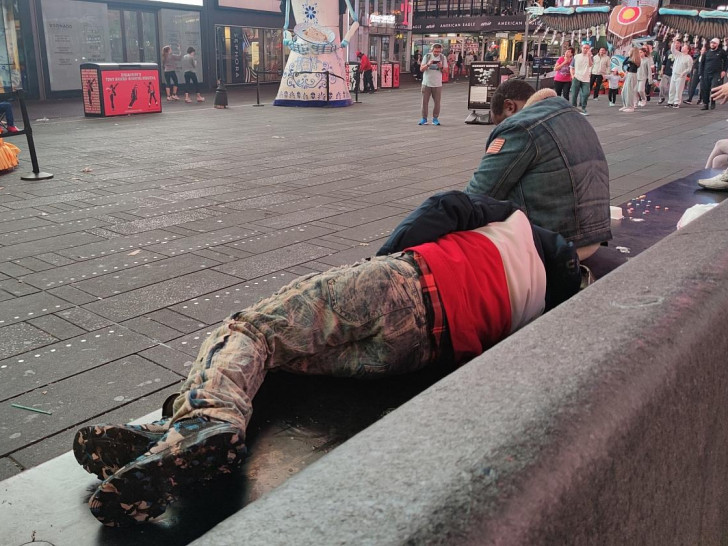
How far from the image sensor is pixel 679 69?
18.8m

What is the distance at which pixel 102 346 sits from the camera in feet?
11.0

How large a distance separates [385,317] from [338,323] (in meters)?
0.16

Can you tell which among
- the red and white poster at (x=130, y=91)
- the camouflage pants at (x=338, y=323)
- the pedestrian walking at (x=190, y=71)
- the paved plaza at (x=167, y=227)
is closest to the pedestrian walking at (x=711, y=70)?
the paved plaza at (x=167, y=227)

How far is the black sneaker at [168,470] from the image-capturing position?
1656 millimetres

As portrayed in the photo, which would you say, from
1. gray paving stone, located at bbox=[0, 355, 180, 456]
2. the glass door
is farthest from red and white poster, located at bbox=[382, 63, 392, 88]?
gray paving stone, located at bbox=[0, 355, 180, 456]

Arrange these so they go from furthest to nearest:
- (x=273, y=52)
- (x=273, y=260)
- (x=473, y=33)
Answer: (x=473, y=33) → (x=273, y=52) → (x=273, y=260)

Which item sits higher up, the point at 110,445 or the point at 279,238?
the point at 110,445

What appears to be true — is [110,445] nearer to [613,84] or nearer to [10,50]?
[10,50]

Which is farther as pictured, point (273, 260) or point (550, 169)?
point (273, 260)

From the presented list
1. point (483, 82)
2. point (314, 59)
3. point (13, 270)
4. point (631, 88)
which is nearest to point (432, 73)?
point (483, 82)

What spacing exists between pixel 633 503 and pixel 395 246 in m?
1.39

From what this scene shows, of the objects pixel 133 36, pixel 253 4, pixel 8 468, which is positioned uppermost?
pixel 253 4

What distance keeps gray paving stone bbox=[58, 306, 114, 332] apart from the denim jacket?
211 centimetres

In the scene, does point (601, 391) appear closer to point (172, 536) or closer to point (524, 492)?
point (524, 492)
